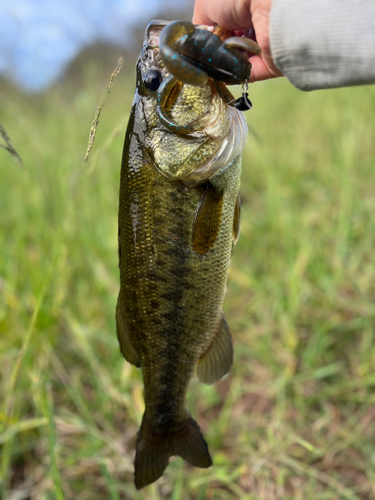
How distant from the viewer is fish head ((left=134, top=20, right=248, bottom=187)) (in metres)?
1.08

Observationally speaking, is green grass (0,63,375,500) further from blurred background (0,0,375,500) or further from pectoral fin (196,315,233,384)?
pectoral fin (196,315,233,384)

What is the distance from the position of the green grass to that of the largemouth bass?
0.27m

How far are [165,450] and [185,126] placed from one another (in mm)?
986

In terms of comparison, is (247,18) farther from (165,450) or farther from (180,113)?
(165,450)

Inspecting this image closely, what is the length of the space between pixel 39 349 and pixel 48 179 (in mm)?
1290

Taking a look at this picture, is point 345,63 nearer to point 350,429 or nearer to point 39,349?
point 350,429

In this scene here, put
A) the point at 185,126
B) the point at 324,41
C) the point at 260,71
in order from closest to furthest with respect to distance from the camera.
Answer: the point at 324,41
the point at 185,126
the point at 260,71

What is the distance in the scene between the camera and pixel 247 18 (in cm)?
120

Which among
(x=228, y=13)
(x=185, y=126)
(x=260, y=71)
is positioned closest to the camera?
(x=185, y=126)

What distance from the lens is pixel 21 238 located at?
2.45 meters

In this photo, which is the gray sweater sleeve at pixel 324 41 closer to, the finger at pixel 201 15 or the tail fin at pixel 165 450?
the finger at pixel 201 15

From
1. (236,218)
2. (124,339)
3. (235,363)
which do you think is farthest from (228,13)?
(235,363)

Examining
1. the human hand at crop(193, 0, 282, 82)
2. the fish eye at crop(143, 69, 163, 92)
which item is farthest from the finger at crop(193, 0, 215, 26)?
the fish eye at crop(143, 69, 163, 92)

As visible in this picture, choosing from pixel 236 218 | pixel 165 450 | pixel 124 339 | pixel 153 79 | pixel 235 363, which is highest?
pixel 153 79
